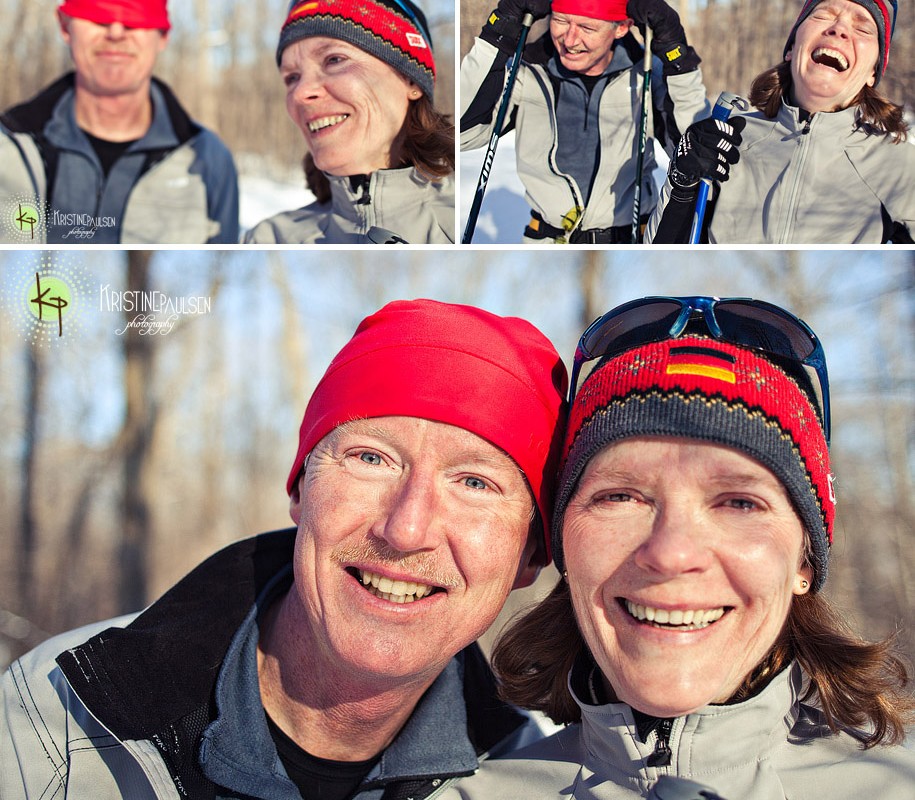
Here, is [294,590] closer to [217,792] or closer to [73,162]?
[217,792]

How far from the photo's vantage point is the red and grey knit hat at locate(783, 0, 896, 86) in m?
3.90

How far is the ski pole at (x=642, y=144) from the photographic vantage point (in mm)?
4195

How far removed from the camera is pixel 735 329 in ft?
7.27

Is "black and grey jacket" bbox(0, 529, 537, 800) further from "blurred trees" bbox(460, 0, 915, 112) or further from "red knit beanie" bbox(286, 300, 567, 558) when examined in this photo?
"blurred trees" bbox(460, 0, 915, 112)

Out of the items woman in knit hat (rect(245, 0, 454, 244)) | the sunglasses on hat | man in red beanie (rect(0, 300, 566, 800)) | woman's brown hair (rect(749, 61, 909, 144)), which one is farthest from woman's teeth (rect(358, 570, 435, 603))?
woman's brown hair (rect(749, 61, 909, 144))

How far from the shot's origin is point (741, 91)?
414 centimetres

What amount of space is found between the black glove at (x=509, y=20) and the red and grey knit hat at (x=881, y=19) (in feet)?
3.71

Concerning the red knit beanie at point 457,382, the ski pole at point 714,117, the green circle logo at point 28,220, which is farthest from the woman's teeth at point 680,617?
the green circle logo at point 28,220

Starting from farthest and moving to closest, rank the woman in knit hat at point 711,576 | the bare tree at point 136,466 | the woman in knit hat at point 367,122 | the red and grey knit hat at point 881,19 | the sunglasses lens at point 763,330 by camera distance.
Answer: the bare tree at point 136,466, the woman in knit hat at point 367,122, the red and grey knit hat at point 881,19, the sunglasses lens at point 763,330, the woman in knit hat at point 711,576

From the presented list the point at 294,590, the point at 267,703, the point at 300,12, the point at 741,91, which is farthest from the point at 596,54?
the point at 267,703

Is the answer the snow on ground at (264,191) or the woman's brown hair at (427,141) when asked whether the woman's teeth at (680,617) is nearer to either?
the woman's brown hair at (427,141)

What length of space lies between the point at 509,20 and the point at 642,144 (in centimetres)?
84

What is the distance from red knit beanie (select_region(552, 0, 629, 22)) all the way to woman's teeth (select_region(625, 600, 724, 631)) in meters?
3.06

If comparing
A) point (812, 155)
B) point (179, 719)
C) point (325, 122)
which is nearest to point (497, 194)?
point (325, 122)
